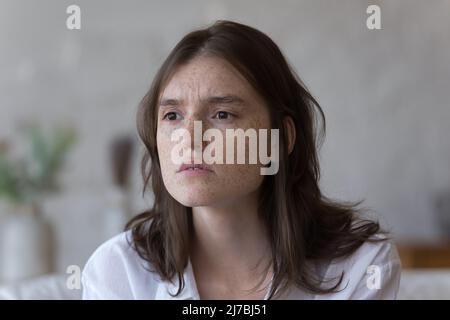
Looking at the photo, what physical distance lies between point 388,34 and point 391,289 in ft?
3.38

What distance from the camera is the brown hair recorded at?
0.70 meters

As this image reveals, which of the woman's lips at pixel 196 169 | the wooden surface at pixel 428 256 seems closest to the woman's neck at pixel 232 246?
the woman's lips at pixel 196 169

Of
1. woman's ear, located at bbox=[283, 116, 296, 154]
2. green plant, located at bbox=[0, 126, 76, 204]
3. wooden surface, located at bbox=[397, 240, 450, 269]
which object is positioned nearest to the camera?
woman's ear, located at bbox=[283, 116, 296, 154]

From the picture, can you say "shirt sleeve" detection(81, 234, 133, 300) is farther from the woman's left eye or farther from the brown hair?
the woman's left eye

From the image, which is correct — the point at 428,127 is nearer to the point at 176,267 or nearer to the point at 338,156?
the point at 338,156

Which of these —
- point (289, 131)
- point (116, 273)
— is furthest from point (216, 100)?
point (116, 273)

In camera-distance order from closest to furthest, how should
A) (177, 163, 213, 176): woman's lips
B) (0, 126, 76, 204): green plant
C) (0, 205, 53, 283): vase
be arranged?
(177, 163, 213, 176): woman's lips
(0, 205, 53, 283): vase
(0, 126, 76, 204): green plant

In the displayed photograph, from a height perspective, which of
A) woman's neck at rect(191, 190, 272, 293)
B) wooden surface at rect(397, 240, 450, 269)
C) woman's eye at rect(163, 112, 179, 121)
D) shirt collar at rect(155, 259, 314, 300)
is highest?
woman's eye at rect(163, 112, 179, 121)

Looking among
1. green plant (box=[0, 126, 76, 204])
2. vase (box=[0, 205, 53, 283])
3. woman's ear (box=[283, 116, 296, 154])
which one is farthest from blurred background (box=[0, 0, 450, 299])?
woman's ear (box=[283, 116, 296, 154])

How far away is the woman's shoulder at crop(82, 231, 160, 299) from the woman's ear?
0.72ft

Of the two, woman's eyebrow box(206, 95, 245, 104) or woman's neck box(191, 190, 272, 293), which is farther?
woman's neck box(191, 190, 272, 293)

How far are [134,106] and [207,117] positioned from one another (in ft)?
4.41

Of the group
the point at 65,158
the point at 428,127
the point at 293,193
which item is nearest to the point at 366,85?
the point at 428,127

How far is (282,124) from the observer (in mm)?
729
